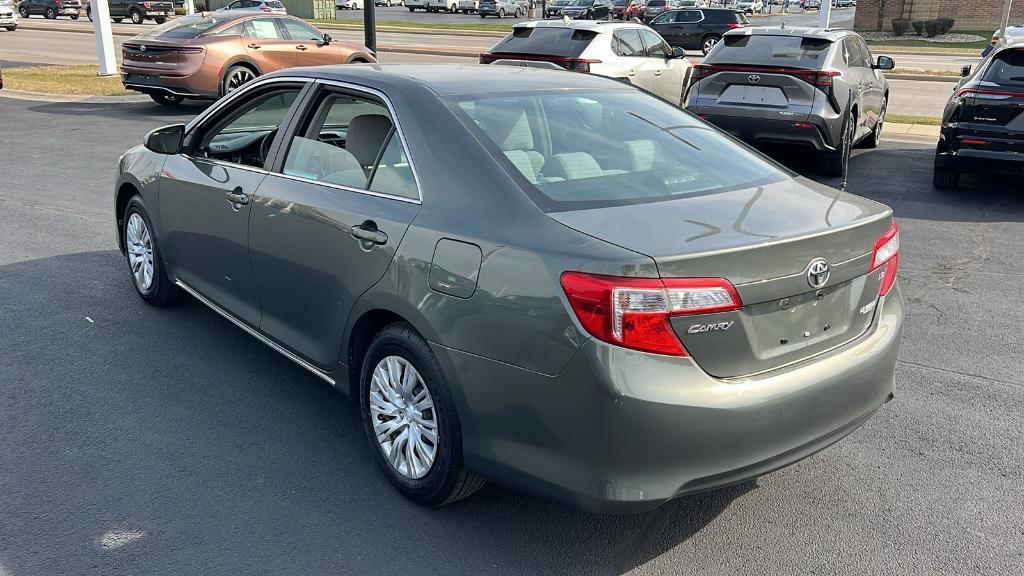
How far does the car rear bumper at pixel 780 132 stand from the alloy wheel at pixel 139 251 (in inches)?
253

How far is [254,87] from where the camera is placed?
461cm

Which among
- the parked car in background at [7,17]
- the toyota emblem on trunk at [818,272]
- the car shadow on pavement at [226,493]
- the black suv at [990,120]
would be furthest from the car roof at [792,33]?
the parked car in background at [7,17]

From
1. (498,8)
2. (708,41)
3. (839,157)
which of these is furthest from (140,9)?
(839,157)

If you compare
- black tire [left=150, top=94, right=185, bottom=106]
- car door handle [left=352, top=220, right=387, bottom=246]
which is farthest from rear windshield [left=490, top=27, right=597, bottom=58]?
car door handle [left=352, top=220, right=387, bottom=246]

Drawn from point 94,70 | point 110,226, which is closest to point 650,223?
point 110,226

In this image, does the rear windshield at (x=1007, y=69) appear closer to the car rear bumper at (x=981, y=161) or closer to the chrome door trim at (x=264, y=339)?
the car rear bumper at (x=981, y=161)

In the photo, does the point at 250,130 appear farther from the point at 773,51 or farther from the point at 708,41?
the point at 708,41

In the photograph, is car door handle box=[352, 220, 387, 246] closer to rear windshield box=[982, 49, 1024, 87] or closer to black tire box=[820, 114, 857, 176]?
black tire box=[820, 114, 857, 176]

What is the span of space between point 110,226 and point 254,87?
3773 mm

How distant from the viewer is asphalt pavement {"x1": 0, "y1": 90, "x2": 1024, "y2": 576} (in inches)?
125

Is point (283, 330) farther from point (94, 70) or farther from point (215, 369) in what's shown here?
point (94, 70)

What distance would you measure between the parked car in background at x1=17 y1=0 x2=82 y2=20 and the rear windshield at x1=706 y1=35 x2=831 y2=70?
50.1 metres

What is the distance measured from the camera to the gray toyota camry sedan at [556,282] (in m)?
2.75

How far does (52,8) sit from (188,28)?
4209 cm
